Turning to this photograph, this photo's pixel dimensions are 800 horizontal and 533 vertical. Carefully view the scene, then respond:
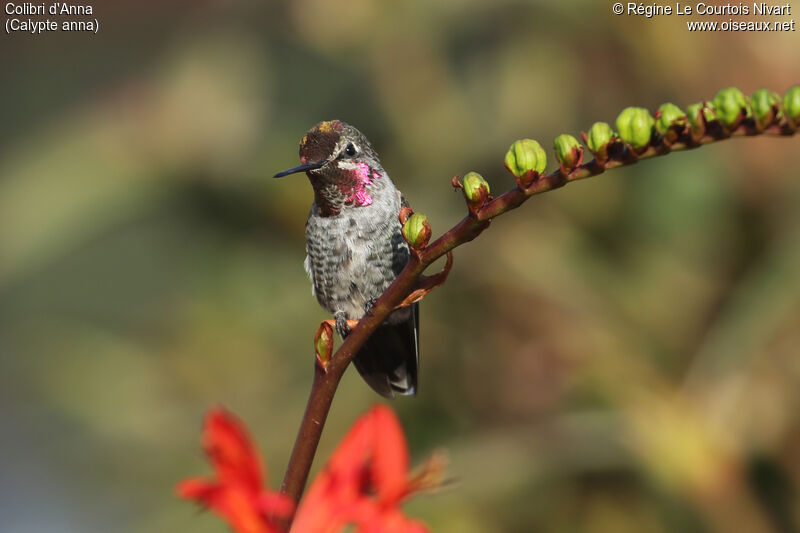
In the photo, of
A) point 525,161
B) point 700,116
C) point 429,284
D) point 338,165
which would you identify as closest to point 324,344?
point 429,284

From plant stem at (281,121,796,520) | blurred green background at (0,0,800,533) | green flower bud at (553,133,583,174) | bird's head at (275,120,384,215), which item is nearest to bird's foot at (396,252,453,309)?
plant stem at (281,121,796,520)

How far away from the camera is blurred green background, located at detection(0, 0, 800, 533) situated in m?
2.37

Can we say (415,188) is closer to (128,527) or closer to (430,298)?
(430,298)

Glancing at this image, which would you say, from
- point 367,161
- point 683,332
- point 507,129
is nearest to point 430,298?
point 507,129

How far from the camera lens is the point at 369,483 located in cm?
84

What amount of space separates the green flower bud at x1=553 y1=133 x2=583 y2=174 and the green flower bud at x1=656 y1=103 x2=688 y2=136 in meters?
0.06

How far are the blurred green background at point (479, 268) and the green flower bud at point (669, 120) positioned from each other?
5.63 ft

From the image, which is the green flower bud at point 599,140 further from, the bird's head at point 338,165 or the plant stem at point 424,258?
the bird's head at point 338,165

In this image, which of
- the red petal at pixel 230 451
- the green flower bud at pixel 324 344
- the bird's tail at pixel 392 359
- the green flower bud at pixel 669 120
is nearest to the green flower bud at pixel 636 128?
the green flower bud at pixel 669 120

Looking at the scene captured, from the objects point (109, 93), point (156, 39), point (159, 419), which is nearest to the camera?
point (159, 419)

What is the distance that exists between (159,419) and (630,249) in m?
1.57

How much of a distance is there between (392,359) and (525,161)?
3.26 ft

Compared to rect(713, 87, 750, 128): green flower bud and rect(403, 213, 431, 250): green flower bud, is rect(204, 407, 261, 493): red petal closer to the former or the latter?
rect(403, 213, 431, 250): green flower bud

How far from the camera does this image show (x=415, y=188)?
8.82ft
